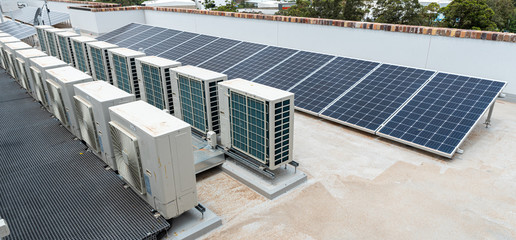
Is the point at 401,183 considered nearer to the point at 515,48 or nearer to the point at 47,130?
the point at 515,48

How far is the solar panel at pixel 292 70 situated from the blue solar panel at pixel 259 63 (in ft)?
1.21

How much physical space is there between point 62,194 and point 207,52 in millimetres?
11409

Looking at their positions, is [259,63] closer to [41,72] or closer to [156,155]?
[41,72]

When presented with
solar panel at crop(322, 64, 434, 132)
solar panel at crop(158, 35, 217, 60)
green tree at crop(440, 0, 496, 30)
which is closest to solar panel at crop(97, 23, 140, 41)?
solar panel at crop(158, 35, 217, 60)

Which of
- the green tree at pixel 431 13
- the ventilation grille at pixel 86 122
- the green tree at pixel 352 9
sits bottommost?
the green tree at pixel 431 13

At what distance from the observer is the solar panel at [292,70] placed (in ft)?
42.0

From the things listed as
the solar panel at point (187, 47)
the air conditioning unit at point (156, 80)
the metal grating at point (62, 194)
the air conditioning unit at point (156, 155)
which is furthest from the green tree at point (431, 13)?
the metal grating at point (62, 194)

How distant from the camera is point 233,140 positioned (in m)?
8.23

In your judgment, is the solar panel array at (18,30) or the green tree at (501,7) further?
the green tree at (501,7)

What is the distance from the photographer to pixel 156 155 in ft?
17.6

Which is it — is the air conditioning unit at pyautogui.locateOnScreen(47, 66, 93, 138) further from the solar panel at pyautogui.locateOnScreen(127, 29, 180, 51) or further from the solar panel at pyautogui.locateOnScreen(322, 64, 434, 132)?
the solar panel at pyautogui.locateOnScreen(127, 29, 180, 51)

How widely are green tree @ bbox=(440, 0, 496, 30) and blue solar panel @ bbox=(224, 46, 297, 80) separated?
24164 millimetres

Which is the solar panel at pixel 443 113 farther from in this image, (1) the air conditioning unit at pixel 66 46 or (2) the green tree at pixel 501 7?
(2) the green tree at pixel 501 7

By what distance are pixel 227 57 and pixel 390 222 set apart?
11.1m
